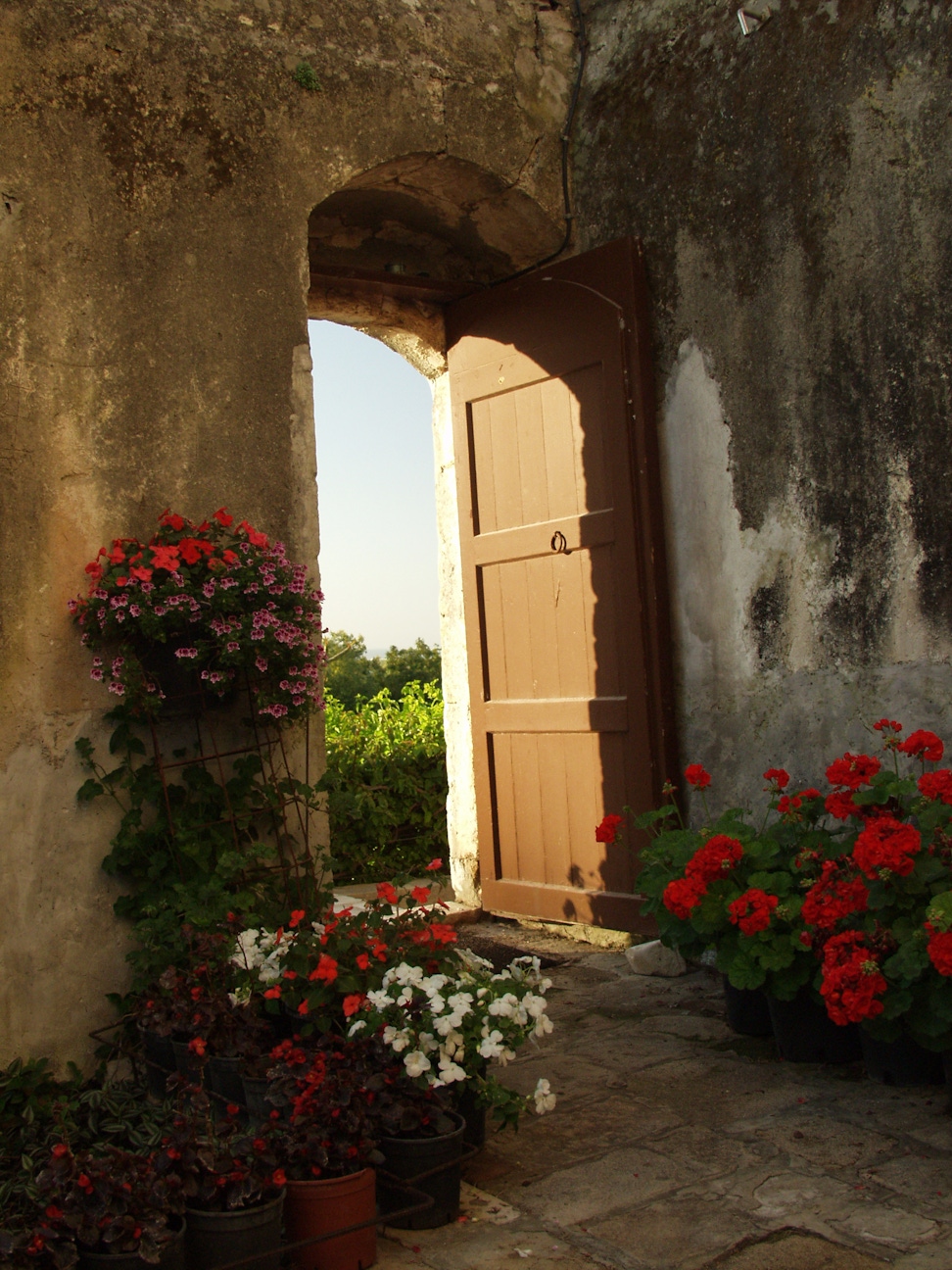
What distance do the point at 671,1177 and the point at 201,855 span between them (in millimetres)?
1798

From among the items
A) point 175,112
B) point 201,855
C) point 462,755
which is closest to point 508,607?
point 462,755

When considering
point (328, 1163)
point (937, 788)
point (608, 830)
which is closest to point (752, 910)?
point (937, 788)

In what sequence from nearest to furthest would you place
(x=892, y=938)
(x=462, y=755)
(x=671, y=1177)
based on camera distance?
(x=671, y=1177) → (x=892, y=938) → (x=462, y=755)

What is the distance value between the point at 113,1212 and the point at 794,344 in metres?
3.63

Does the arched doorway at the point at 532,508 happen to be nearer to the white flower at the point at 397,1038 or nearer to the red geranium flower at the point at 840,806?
the red geranium flower at the point at 840,806

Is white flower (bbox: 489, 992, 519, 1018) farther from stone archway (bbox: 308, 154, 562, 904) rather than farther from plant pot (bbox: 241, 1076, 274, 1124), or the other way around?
stone archway (bbox: 308, 154, 562, 904)

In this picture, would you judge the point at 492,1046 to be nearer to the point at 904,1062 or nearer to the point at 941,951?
the point at 941,951

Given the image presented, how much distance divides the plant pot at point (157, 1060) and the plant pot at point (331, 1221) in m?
0.98

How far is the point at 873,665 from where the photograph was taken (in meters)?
4.22

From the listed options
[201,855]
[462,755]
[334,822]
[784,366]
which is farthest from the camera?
[334,822]

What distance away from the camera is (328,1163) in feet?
8.75

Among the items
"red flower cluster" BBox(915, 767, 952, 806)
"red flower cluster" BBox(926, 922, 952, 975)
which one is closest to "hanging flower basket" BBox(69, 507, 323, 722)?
"red flower cluster" BBox(915, 767, 952, 806)

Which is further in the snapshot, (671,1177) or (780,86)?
(780,86)

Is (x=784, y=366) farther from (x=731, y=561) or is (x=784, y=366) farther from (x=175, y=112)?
(x=175, y=112)
